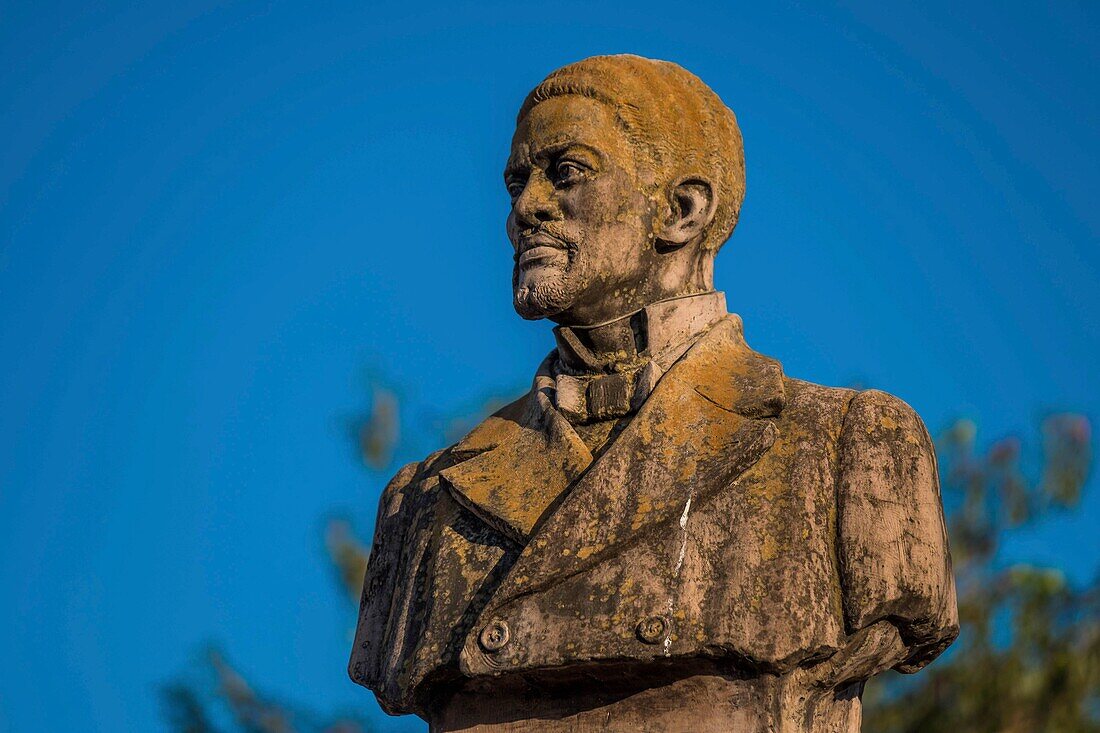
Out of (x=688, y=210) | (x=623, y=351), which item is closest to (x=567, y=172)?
(x=688, y=210)

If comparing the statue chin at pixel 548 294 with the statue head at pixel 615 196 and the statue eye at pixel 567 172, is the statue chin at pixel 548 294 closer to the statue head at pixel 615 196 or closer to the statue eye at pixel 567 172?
the statue head at pixel 615 196

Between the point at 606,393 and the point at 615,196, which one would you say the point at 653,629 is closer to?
the point at 606,393

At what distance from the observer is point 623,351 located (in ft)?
26.4

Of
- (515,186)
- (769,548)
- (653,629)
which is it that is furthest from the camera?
(515,186)

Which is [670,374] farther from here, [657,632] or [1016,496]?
[1016,496]

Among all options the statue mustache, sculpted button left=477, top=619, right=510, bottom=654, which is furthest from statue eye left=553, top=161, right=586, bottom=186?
sculpted button left=477, top=619, right=510, bottom=654

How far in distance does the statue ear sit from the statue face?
8 centimetres

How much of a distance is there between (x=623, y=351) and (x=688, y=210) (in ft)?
1.82

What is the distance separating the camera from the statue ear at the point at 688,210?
8055 millimetres

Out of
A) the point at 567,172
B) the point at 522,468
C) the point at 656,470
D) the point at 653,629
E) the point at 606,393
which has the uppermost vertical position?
the point at 567,172

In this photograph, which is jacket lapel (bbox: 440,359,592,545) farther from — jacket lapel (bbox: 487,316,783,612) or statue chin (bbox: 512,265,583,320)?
statue chin (bbox: 512,265,583,320)

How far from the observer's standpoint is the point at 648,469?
7516mm

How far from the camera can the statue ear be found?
8.05 meters

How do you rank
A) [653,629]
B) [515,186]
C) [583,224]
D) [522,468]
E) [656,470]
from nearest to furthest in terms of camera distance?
[653,629] → [656,470] → [522,468] → [583,224] → [515,186]
